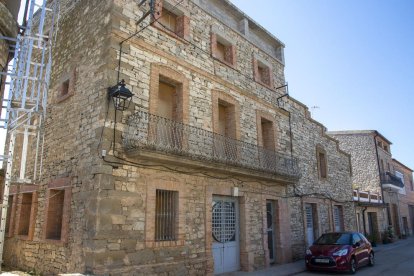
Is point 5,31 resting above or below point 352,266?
above

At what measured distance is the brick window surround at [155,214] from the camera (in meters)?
7.98

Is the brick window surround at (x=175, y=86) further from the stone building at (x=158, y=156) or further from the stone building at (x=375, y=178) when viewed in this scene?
the stone building at (x=375, y=178)

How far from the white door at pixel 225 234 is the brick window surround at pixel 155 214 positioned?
164 cm

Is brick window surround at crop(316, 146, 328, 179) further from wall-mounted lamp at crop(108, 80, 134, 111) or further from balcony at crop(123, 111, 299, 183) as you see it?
wall-mounted lamp at crop(108, 80, 134, 111)

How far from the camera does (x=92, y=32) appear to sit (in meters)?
9.06

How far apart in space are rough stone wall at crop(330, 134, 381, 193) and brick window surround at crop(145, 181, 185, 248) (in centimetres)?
2034

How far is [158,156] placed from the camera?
800 cm

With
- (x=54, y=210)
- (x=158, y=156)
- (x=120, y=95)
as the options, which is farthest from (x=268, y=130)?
(x=54, y=210)

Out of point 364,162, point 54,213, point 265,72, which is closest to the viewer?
point 54,213

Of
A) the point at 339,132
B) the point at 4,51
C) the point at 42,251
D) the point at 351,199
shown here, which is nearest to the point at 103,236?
the point at 42,251

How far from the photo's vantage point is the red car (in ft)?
34.0

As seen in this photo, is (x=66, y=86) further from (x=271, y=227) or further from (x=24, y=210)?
(x=271, y=227)

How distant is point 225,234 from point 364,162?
19009mm

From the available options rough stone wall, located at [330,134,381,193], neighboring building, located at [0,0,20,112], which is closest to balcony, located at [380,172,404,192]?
rough stone wall, located at [330,134,381,193]
